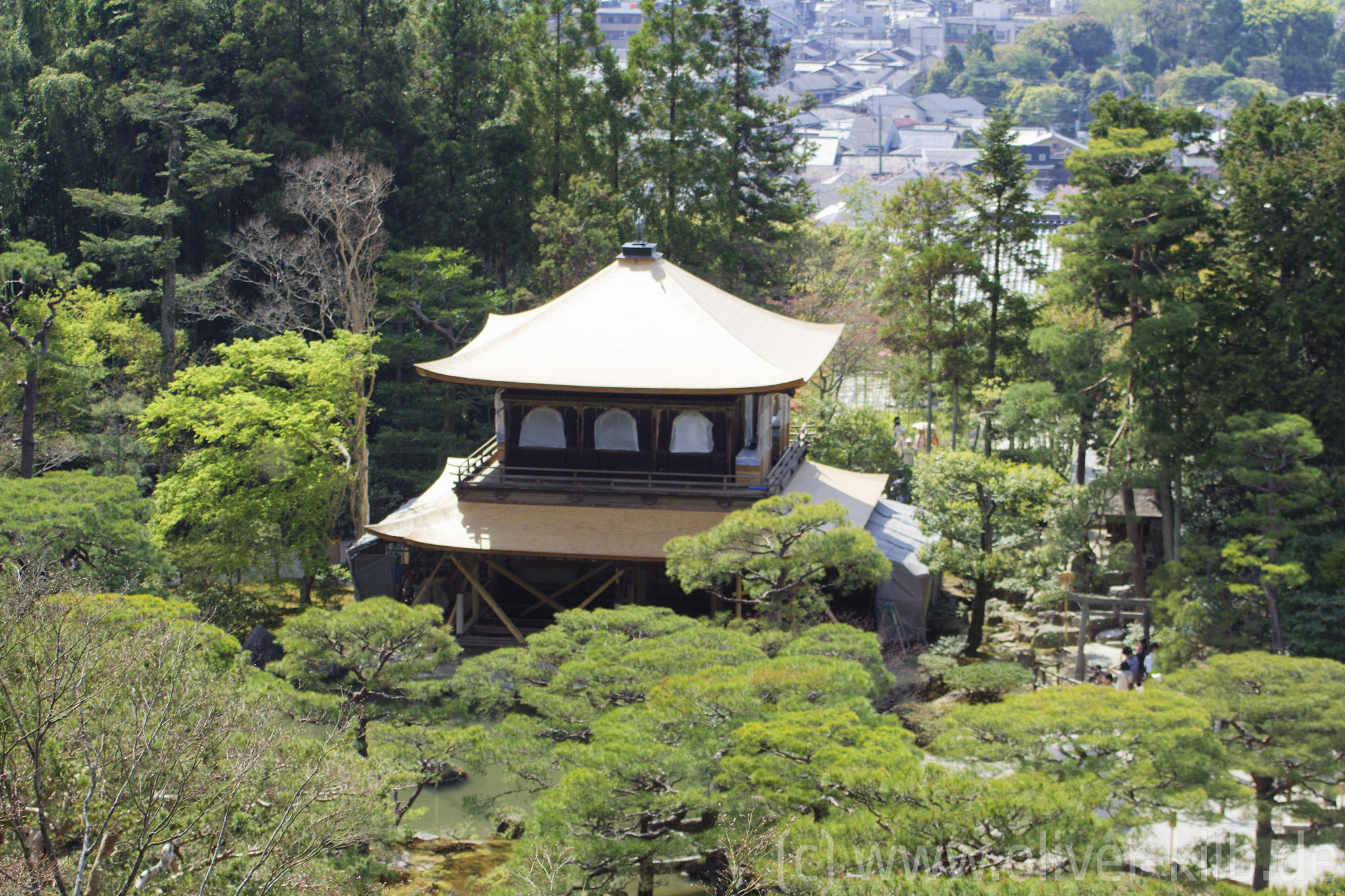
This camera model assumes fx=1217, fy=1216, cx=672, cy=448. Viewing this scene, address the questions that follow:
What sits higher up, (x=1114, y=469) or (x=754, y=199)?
(x=754, y=199)

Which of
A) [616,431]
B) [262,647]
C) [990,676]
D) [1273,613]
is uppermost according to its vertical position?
[616,431]

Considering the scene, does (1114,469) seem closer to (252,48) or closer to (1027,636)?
(1027,636)

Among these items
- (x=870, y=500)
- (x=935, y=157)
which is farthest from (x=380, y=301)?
(x=935, y=157)

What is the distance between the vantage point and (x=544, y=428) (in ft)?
61.4

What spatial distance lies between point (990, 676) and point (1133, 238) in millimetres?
7179

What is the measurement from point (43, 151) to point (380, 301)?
924 centimetres

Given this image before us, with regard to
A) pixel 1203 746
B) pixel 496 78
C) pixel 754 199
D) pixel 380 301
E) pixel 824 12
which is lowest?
pixel 1203 746

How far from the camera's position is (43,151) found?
95.8 ft

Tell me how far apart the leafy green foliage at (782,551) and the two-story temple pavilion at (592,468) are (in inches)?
101

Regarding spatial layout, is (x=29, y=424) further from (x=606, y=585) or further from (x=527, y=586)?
(x=606, y=585)

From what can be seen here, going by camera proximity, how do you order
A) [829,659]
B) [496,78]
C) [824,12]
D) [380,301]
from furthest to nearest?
[824,12]
[496,78]
[380,301]
[829,659]

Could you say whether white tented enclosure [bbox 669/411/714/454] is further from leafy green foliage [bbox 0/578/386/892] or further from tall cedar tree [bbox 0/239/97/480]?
tall cedar tree [bbox 0/239/97/480]

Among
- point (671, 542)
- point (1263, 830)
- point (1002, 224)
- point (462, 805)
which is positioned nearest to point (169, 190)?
point (671, 542)

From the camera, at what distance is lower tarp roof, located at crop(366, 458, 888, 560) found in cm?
1684
